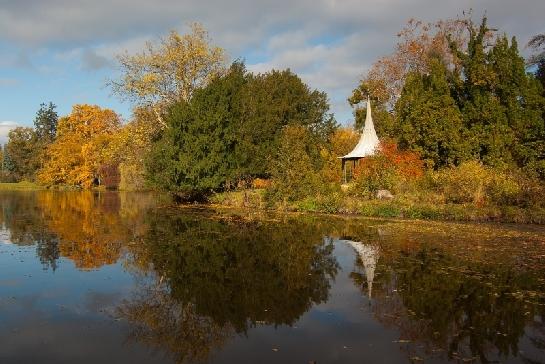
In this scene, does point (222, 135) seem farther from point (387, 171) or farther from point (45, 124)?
point (45, 124)

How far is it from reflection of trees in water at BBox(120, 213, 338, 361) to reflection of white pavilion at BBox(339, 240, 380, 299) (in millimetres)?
867

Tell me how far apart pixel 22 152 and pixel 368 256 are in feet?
291

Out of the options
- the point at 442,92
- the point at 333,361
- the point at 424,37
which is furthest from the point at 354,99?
the point at 333,361

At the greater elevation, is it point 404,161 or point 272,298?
point 404,161

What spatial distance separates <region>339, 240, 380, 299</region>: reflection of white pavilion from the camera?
38.7 ft

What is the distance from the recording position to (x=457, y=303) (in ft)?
31.1

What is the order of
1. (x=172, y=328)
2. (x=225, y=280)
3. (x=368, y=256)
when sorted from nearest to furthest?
→ (x=172, y=328) < (x=225, y=280) < (x=368, y=256)

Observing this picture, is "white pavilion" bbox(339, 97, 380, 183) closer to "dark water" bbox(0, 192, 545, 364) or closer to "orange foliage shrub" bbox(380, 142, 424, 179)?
"orange foliage shrub" bbox(380, 142, 424, 179)

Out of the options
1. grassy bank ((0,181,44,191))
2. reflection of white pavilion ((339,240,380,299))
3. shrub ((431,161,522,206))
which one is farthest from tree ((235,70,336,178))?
grassy bank ((0,181,44,191))

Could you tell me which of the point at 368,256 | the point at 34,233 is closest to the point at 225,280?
the point at 368,256

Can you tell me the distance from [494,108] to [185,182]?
21.3m

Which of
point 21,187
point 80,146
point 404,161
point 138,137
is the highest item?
point 80,146

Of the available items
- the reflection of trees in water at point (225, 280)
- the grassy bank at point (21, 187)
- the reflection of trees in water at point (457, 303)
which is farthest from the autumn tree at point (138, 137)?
the grassy bank at point (21, 187)

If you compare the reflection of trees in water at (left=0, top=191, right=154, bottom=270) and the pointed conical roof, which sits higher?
the pointed conical roof
